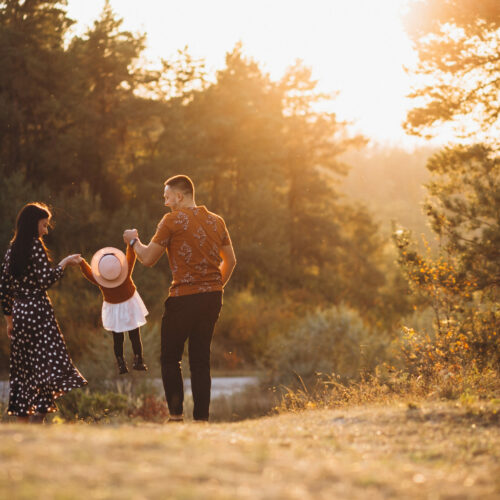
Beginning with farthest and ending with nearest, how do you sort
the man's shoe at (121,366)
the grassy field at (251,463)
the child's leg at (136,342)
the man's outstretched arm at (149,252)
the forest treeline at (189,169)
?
the forest treeline at (189,169) < the child's leg at (136,342) < the man's shoe at (121,366) < the man's outstretched arm at (149,252) < the grassy field at (251,463)

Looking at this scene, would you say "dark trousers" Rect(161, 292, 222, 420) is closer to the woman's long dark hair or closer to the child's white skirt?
the child's white skirt

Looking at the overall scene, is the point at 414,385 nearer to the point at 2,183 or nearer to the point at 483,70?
the point at 483,70

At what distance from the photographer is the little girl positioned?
6820mm

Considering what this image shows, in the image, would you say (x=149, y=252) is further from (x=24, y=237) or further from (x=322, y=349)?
(x=322, y=349)

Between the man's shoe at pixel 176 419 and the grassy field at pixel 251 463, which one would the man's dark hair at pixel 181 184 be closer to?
the man's shoe at pixel 176 419

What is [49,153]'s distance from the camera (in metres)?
29.6

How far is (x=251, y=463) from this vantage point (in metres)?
3.64

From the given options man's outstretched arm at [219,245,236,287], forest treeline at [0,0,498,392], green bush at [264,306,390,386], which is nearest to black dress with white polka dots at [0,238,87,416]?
man's outstretched arm at [219,245,236,287]

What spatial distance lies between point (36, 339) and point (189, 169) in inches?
1033

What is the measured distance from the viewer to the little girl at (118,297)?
6.82 meters

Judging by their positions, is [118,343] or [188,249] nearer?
[188,249]

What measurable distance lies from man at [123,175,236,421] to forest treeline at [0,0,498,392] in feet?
44.1

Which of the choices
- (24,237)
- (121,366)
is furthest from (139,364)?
(24,237)

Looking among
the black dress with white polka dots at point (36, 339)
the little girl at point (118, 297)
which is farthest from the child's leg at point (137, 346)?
the black dress with white polka dots at point (36, 339)
